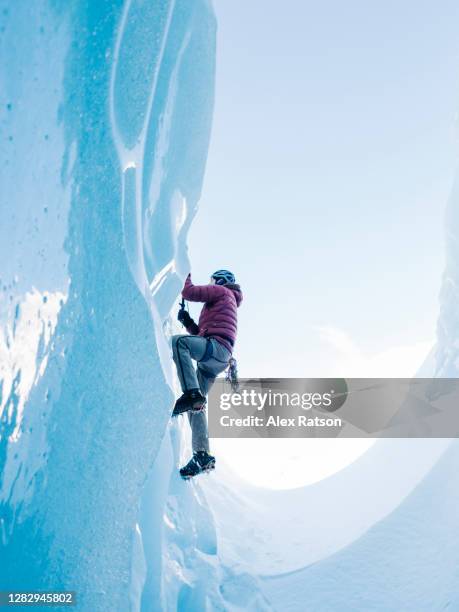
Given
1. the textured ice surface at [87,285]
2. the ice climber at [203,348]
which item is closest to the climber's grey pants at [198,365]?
the ice climber at [203,348]

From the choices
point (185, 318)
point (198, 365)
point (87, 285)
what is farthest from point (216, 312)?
point (87, 285)

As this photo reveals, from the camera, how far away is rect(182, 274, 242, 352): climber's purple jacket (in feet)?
11.2

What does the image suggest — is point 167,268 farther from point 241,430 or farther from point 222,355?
point 241,430

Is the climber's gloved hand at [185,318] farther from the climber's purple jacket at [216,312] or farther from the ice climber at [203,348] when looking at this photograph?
the climber's purple jacket at [216,312]

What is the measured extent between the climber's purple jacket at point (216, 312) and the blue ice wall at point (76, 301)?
0.64m

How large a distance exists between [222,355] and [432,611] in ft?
10.9

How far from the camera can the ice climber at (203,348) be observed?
9.97ft

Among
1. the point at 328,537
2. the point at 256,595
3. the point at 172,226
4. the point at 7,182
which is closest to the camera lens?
the point at 7,182

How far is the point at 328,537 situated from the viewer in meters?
7.90

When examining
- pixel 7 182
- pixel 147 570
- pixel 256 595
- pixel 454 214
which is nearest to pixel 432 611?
pixel 256 595

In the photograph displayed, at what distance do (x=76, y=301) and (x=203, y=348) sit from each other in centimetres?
126

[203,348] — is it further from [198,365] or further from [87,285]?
[87,285]

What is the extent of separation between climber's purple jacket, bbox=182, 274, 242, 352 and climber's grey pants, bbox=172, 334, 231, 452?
0.08 meters

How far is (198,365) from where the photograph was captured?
3490 mm
